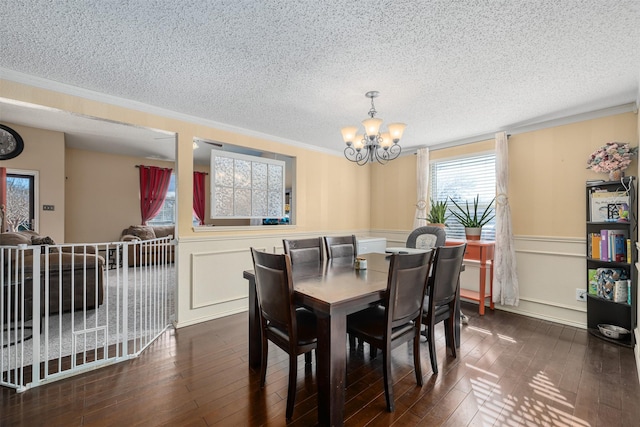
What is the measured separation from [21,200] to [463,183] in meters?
7.32

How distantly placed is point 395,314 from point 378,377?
2.29 ft

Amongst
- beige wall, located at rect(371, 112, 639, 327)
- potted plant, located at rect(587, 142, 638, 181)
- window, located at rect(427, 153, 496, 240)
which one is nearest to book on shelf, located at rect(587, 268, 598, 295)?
beige wall, located at rect(371, 112, 639, 327)

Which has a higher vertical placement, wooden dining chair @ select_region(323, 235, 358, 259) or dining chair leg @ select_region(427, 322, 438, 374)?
wooden dining chair @ select_region(323, 235, 358, 259)

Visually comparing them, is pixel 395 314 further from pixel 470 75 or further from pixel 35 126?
pixel 35 126

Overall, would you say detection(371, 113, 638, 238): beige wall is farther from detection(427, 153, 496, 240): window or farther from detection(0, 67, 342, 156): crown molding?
detection(0, 67, 342, 156): crown molding

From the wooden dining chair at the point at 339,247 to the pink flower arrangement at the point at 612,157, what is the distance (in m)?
2.63

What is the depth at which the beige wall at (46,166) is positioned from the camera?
460 cm

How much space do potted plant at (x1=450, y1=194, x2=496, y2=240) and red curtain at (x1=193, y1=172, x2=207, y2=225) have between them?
6.24 m

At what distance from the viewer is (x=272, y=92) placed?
260 cm

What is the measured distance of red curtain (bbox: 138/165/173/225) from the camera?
6.77 m

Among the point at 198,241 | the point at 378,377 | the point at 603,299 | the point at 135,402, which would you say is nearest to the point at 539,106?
the point at 603,299

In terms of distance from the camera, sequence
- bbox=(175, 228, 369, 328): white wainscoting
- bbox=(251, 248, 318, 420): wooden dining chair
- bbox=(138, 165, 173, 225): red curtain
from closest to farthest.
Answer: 1. bbox=(251, 248, 318, 420): wooden dining chair
2. bbox=(175, 228, 369, 328): white wainscoting
3. bbox=(138, 165, 173, 225): red curtain

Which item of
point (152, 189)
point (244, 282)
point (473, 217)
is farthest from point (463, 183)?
point (152, 189)

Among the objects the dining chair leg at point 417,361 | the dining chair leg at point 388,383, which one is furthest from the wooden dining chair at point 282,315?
the dining chair leg at point 417,361
